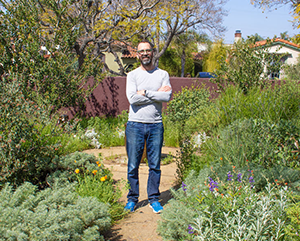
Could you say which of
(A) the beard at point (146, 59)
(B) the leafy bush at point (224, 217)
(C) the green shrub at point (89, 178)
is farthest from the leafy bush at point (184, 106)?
(B) the leafy bush at point (224, 217)

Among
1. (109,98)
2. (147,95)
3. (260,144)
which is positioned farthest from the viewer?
(109,98)

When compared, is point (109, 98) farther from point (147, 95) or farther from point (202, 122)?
point (147, 95)

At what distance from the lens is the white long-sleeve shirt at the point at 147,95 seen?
11.2 ft

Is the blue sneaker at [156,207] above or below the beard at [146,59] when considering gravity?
below

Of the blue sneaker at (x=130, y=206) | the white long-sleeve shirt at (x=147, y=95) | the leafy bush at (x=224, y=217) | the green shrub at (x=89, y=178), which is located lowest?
the blue sneaker at (x=130, y=206)

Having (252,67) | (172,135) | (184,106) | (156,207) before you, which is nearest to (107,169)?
(156,207)

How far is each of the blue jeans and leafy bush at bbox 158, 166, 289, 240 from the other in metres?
0.66

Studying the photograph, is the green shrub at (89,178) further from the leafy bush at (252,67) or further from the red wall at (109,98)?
the red wall at (109,98)

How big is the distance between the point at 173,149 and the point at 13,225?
492 cm

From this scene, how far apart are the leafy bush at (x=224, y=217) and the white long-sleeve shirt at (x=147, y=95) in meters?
1.02

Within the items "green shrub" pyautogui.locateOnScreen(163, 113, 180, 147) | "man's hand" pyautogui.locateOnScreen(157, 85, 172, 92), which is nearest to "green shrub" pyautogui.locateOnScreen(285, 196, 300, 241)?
"man's hand" pyautogui.locateOnScreen(157, 85, 172, 92)

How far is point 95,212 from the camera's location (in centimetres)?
280

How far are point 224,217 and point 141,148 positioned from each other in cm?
135

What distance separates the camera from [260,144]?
3979mm
